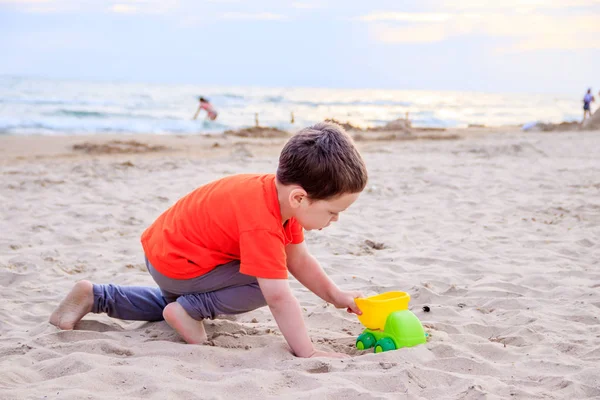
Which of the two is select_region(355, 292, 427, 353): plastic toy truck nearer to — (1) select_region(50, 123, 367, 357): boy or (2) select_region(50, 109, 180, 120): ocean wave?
(1) select_region(50, 123, 367, 357): boy

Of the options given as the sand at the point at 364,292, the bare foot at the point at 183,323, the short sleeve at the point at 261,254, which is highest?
the short sleeve at the point at 261,254

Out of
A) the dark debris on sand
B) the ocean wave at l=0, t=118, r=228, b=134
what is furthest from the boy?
the ocean wave at l=0, t=118, r=228, b=134

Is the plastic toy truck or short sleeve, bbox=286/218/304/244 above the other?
short sleeve, bbox=286/218/304/244

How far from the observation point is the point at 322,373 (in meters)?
2.11

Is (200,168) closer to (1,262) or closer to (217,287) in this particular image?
(1,262)

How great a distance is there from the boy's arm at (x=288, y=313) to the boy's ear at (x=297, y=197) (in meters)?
0.31

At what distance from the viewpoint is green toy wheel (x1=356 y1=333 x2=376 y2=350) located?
245 centimetres

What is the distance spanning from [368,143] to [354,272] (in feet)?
31.5

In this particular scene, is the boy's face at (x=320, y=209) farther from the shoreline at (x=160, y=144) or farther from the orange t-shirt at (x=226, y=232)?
the shoreline at (x=160, y=144)

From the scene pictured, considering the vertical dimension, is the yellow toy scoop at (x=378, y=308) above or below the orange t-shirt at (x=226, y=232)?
below

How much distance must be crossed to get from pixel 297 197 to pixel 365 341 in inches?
28.7

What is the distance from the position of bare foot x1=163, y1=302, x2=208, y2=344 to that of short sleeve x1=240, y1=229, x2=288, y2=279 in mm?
419

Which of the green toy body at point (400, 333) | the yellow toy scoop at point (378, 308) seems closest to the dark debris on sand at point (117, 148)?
the yellow toy scoop at point (378, 308)

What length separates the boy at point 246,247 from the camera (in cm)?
217
